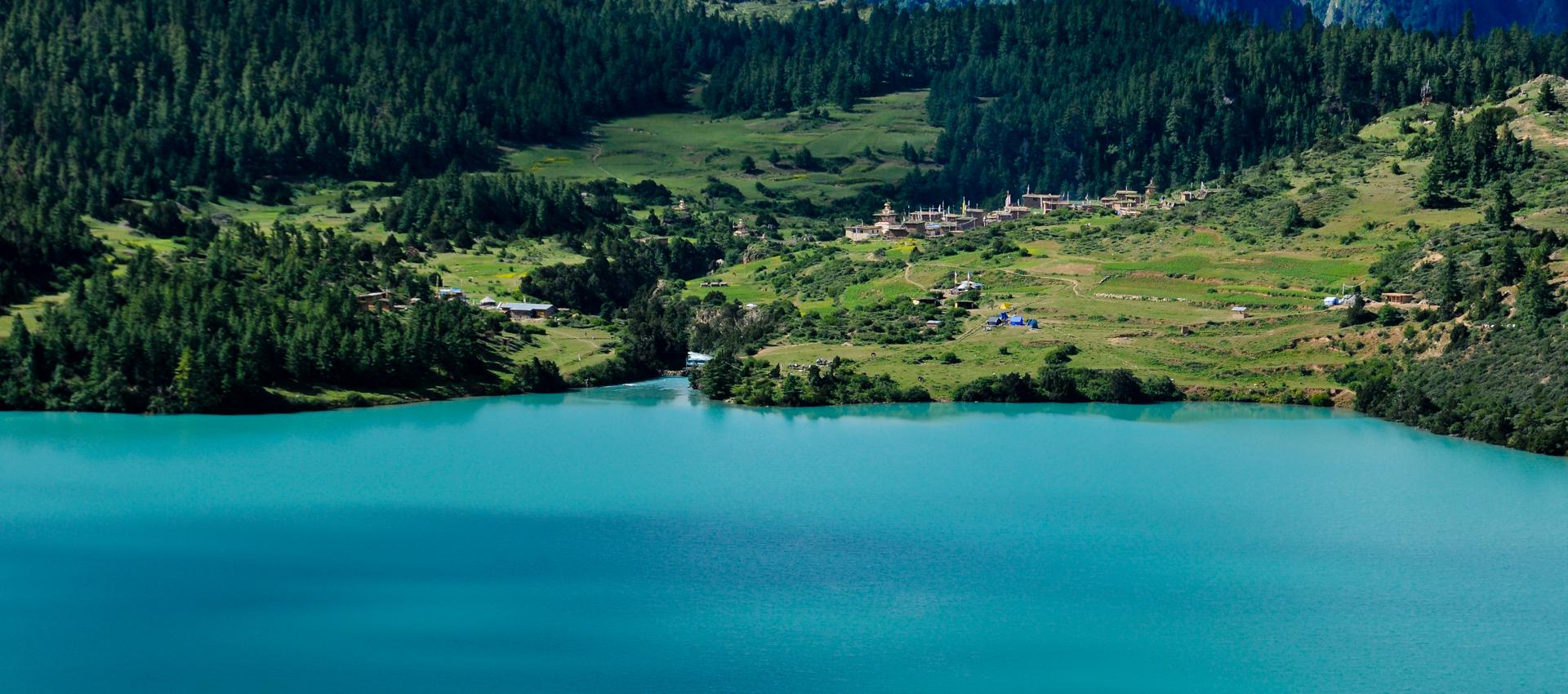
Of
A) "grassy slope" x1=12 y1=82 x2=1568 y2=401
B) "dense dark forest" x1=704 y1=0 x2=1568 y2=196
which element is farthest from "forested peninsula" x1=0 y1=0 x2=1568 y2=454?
"dense dark forest" x1=704 y1=0 x2=1568 y2=196

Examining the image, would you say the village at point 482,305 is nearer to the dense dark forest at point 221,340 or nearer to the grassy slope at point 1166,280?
the dense dark forest at point 221,340

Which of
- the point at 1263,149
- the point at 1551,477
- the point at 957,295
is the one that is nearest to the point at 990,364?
the point at 957,295

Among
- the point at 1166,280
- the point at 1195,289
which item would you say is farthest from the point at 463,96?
the point at 1195,289

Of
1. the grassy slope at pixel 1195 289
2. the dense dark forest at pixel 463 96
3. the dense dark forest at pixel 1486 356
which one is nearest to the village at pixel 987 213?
the grassy slope at pixel 1195 289

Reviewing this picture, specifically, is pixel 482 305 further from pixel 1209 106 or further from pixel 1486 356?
pixel 1209 106

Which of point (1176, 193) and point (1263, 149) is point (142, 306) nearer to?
point (1176, 193)
